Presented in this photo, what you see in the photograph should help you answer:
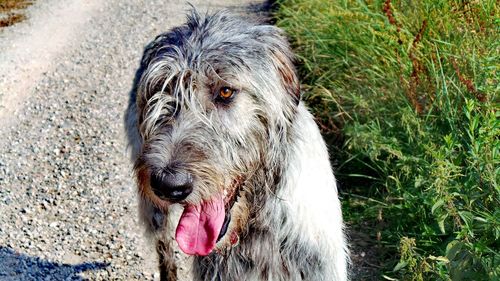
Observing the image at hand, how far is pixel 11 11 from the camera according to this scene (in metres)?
9.38

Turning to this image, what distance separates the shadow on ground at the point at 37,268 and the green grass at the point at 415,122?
181 centimetres

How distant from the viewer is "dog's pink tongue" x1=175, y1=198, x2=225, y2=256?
9.95 feet

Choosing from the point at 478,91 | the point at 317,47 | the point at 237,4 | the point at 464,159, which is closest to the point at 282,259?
the point at 464,159

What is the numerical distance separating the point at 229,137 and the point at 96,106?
4.07 meters

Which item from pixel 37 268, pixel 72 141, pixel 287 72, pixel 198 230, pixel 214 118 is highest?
pixel 287 72

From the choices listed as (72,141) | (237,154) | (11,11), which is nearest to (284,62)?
(237,154)

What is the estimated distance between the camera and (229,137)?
2967 mm

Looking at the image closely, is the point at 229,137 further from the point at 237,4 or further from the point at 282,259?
the point at 237,4

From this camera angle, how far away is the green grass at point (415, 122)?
329cm

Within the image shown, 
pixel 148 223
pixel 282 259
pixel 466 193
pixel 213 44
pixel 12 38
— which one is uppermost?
pixel 213 44

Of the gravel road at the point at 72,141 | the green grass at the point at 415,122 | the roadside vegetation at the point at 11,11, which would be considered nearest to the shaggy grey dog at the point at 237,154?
the green grass at the point at 415,122

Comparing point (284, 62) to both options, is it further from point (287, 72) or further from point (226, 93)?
point (226, 93)

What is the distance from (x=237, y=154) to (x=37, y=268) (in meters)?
2.22

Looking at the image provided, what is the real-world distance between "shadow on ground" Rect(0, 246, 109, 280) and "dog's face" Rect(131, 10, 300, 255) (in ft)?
5.59
